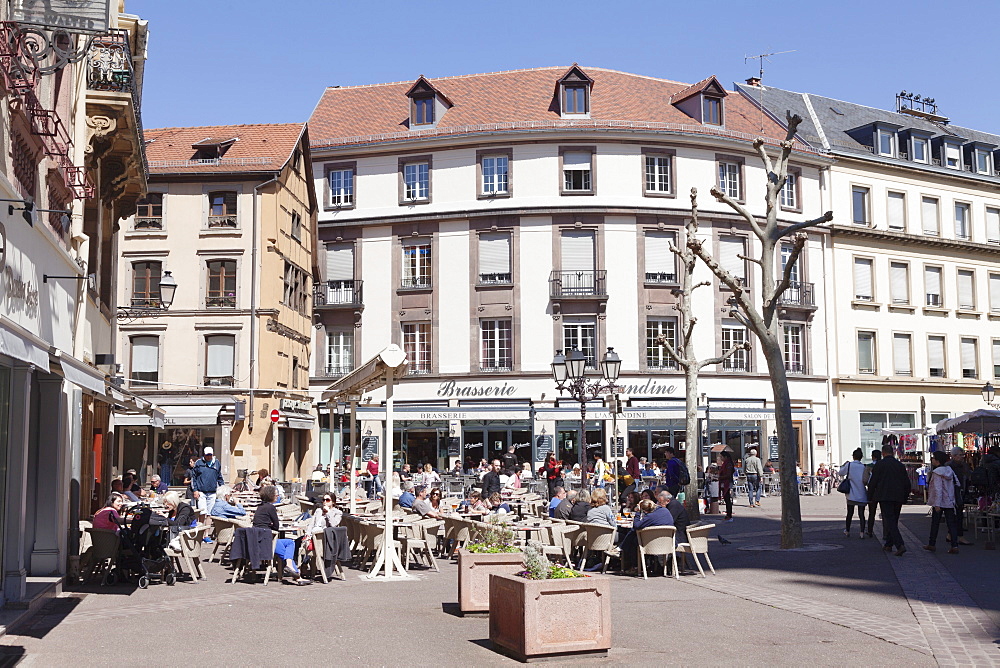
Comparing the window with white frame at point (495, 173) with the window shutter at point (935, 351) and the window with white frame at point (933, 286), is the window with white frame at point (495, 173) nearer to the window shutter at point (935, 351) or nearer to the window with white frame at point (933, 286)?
the window with white frame at point (933, 286)

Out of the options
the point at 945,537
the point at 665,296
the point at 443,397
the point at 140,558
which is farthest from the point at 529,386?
the point at 140,558

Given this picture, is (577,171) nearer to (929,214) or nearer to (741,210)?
(929,214)

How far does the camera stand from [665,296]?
42.5m

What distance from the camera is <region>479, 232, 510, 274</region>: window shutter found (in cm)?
4269

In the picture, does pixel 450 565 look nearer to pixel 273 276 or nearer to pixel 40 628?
pixel 40 628

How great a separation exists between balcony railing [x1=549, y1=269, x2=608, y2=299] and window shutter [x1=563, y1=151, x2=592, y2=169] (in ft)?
13.6

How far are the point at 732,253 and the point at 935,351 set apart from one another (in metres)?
12.3

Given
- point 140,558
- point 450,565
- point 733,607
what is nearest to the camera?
point 733,607

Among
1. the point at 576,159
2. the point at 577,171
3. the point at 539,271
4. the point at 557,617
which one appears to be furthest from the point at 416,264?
the point at 557,617

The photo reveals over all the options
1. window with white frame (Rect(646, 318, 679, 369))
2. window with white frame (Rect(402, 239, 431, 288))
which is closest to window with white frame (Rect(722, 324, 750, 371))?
window with white frame (Rect(646, 318, 679, 369))

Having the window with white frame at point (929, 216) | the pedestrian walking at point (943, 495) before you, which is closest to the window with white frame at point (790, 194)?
the window with white frame at point (929, 216)

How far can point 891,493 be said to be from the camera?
55.9 ft

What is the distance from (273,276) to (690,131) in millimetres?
16974

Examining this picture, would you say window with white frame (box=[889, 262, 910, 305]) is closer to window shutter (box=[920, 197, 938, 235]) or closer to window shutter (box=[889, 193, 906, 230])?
window shutter (box=[889, 193, 906, 230])
